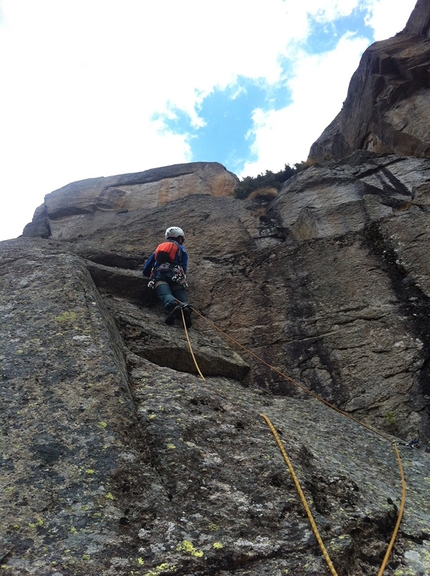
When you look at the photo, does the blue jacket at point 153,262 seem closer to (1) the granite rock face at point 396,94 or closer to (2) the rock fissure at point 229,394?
(2) the rock fissure at point 229,394

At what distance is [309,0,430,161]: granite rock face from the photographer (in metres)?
15.0

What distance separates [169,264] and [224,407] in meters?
4.68

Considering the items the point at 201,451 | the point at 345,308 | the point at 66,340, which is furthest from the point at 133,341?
the point at 345,308

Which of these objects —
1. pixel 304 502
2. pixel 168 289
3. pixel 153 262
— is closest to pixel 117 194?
pixel 153 262

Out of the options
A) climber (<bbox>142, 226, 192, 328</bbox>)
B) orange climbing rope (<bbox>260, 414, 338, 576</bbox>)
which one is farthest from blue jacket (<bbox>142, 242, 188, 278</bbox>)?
orange climbing rope (<bbox>260, 414, 338, 576</bbox>)

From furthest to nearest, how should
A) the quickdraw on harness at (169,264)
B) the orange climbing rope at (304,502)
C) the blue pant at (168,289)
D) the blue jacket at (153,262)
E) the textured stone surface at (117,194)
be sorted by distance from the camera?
1. the textured stone surface at (117,194)
2. the blue jacket at (153,262)
3. the quickdraw on harness at (169,264)
4. the blue pant at (168,289)
5. the orange climbing rope at (304,502)

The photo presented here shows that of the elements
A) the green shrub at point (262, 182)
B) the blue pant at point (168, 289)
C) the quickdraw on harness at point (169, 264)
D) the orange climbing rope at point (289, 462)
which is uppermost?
the green shrub at point (262, 182)

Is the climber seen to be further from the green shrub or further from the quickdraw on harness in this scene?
the green shrub

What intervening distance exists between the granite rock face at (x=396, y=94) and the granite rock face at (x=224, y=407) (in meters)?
4.47

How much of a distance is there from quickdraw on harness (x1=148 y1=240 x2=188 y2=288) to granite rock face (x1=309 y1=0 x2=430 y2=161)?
865 centimetres

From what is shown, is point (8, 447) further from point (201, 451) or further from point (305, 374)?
point (305, 374)

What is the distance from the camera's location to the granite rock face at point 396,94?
49.1 feet

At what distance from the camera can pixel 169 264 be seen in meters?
9.36

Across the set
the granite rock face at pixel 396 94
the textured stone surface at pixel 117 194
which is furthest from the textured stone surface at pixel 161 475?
the textured stone surface at pixel 117 194
